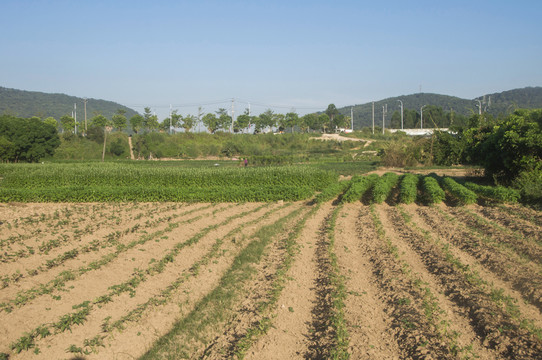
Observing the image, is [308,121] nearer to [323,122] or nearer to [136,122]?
[323,122]

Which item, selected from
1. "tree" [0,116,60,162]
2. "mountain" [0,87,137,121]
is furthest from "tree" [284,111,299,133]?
"mountain" [0,87,137,121]

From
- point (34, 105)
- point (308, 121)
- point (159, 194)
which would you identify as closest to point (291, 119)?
point (308, 121)

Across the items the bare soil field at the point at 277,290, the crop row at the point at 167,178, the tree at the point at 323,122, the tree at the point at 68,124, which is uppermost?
the tree at the point at 323,122

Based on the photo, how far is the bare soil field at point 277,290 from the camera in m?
6.12

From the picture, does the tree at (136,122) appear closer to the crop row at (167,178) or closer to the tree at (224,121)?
the tree at (224,121)

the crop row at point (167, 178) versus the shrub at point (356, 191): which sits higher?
the crop row at point (167, 178)

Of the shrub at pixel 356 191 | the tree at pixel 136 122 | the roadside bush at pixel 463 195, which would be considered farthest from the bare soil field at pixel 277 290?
the tree at pixel 136 122

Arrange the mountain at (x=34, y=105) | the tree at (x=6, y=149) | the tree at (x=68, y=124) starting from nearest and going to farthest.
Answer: the tree at (x=6, y=149)
the tree at (x=68, y=124)
the mountain at (x=34, y=105)

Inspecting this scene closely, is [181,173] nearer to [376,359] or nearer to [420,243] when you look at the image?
[420,243]

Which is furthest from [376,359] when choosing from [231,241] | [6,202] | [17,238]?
[6,202]

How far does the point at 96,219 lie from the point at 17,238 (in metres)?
3.78

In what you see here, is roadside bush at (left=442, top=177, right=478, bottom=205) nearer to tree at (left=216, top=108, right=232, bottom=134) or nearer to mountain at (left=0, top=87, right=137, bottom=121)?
tree at (left=216, top=108, right=232, bottom=134)

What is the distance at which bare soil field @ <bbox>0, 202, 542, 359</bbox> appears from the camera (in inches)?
241

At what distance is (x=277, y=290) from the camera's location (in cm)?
822
